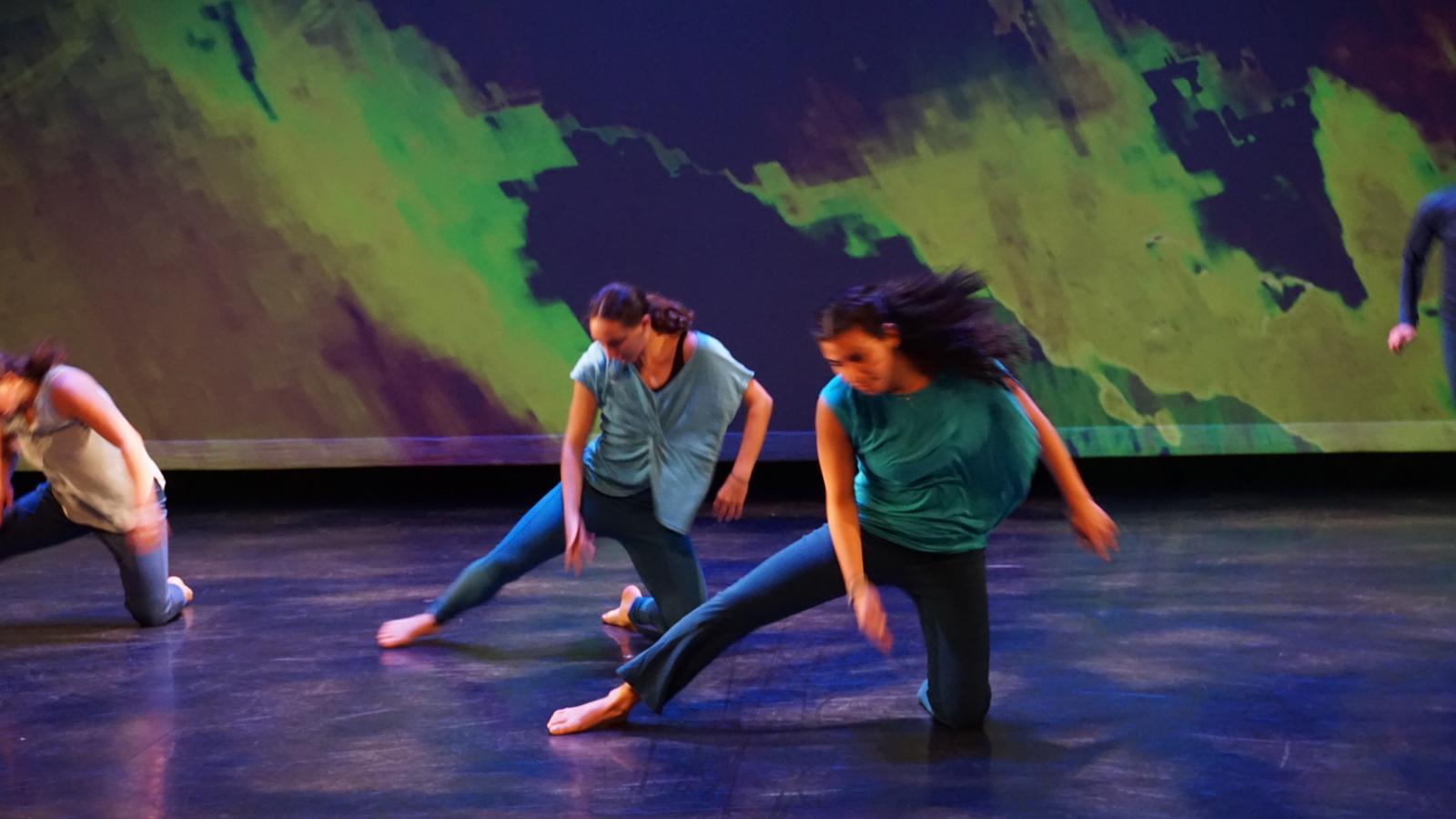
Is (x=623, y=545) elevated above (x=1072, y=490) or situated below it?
below

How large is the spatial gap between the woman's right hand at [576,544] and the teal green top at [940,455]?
0.76 metres

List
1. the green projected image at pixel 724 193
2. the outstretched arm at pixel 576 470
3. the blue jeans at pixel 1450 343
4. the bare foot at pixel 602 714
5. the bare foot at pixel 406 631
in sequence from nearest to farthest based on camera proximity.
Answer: the bare foot at pixel 602 714, the outstretched arm at pixel 576 470, the bare foot at pixel 406 631, the blue jeans at pixel 1450 343, the green projected image at pixel 724 193

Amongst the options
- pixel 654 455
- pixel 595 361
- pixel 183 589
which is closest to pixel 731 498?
pixel 654 455

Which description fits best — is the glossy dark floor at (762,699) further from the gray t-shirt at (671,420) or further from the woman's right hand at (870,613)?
the gray t-shirt at (671,420)

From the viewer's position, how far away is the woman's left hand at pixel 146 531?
12.3 feet

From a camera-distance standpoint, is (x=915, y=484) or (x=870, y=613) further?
(x=915, y=484)

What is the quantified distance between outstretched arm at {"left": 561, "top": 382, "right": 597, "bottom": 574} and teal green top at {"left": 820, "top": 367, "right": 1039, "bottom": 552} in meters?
0.80

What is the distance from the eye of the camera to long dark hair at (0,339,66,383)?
3.57 m

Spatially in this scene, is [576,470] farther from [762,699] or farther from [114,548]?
[114,548]

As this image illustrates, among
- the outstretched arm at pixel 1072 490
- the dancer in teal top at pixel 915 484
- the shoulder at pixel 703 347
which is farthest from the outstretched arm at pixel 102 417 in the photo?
the outstretched arm at pixel 1072 490

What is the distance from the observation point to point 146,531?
3777 mm

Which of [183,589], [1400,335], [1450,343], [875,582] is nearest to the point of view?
[875,582]

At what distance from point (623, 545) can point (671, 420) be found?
332mm

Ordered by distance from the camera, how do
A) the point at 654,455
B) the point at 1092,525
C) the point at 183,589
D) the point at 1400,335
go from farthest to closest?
the point at 183,589
the point at 1400,335
the point at 654,455
the point at 1092,525
